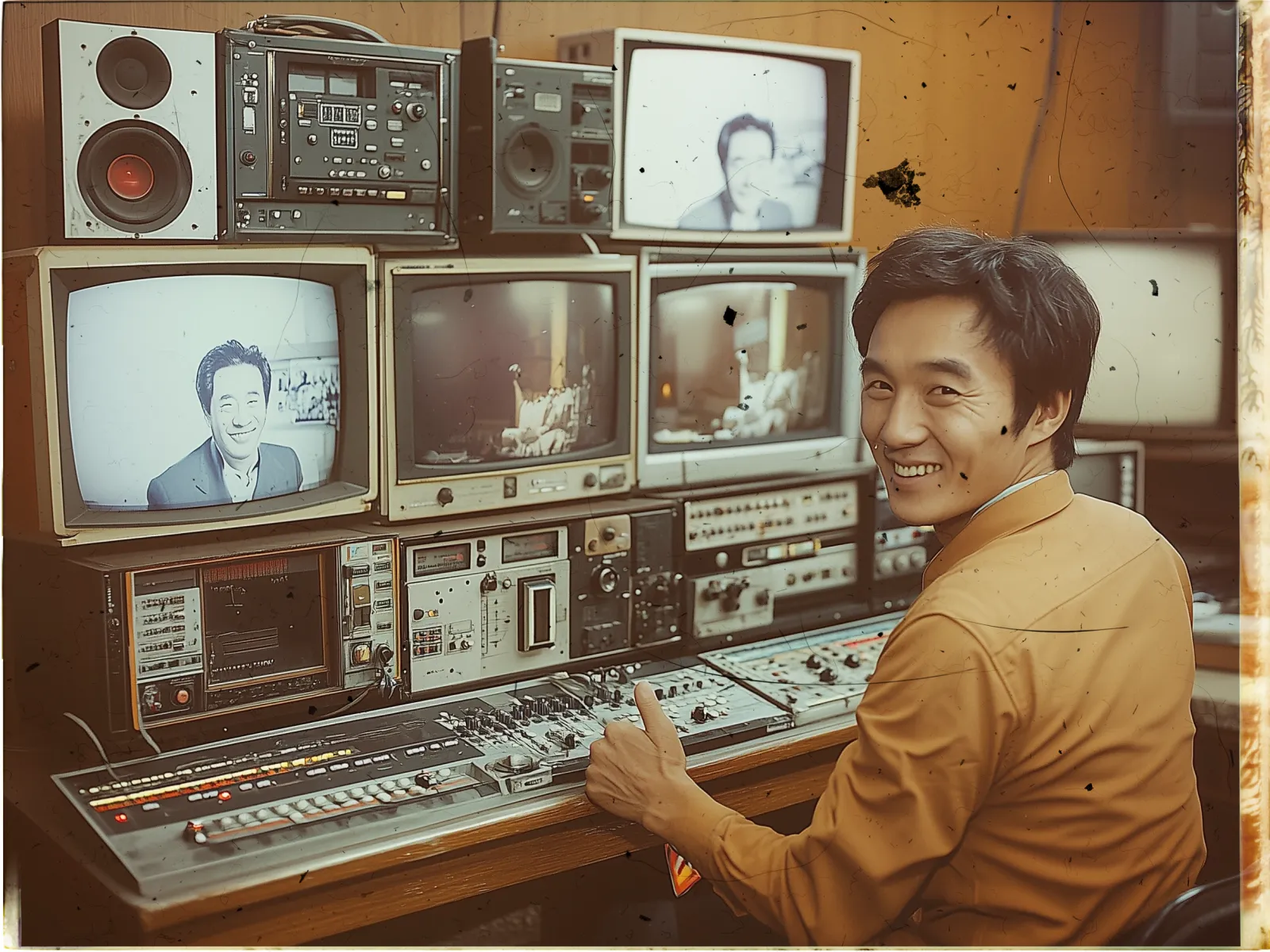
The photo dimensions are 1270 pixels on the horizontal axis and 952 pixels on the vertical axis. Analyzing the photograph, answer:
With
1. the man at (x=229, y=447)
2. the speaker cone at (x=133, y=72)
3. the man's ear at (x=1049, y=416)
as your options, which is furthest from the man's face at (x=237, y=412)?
the man's ear at (x=1049, y=416)

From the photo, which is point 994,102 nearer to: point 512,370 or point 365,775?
point 512,370

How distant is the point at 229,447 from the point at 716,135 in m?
0.96

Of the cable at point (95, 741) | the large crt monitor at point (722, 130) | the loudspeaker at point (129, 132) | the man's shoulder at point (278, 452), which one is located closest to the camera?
the loudspeaker at point (129, 132)

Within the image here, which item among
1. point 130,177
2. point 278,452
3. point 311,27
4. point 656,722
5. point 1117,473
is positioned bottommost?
point 656,722

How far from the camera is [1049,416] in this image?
172 centimetres

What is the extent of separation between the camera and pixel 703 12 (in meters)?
1.99

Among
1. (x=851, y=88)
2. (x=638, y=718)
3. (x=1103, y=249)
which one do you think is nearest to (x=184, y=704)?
(x=638, y=718)

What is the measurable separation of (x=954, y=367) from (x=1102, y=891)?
28.7 inches

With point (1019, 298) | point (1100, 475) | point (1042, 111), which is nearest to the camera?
point (1019, 298)

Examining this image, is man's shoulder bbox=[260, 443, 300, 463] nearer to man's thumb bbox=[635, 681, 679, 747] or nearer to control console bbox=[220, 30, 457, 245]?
control console bbox=[220, 30, 457, 245]

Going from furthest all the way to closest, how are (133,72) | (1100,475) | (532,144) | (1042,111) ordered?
(1100,475), (1042,111), (532,144), (133,72)

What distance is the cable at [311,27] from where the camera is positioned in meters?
1.69

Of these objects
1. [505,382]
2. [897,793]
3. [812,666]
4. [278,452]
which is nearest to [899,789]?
[897,793]

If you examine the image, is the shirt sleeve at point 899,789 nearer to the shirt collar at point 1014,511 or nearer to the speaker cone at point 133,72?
the shirt collar at point 1014,511
